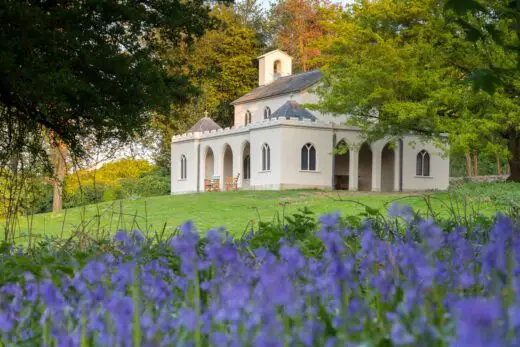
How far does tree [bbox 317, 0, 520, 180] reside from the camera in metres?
28.4

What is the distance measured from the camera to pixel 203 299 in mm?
2432

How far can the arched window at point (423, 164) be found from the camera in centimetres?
4278

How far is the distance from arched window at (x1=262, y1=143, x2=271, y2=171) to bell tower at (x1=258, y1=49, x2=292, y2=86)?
11723mm

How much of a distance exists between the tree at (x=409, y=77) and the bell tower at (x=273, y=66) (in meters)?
14.0

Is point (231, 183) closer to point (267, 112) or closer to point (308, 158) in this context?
point (308, 158)

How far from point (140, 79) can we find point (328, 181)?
3117cm

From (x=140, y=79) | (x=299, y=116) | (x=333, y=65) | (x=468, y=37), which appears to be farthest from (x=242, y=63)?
(x=468, y=37)

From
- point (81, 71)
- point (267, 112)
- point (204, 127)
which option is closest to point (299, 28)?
point (267, 112)

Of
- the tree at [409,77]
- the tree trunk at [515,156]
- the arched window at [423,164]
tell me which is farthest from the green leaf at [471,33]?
the arched window at [423,164]

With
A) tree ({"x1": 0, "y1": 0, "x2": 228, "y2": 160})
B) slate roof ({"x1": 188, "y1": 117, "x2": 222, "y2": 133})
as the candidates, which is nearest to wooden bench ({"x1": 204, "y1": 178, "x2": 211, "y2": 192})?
slate roof ({"x1": 188, "y1": 117, "x2": 222, "y2": 133})

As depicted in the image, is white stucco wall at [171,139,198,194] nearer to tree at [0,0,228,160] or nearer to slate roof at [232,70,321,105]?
slate roof at [232,70,321,105]

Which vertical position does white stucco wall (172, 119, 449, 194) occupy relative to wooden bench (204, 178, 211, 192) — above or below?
above

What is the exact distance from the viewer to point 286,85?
4659 centimetres

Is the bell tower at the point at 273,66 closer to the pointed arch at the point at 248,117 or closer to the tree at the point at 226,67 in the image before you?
the pointed arch at the point at 248,117
